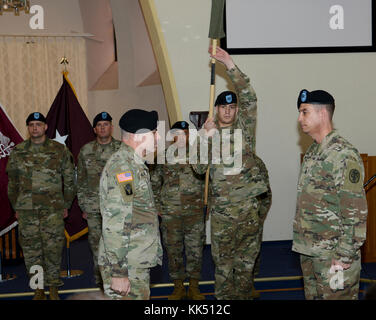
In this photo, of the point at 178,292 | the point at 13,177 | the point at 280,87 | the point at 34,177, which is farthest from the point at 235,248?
the point at 280,87

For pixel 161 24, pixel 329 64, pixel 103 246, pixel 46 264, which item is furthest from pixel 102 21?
pixel 103 246

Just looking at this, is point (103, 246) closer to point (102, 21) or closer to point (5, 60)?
point (5, 60)

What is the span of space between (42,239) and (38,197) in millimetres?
387

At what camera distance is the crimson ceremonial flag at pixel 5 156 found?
222 inches

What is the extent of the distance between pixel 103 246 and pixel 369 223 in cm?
370

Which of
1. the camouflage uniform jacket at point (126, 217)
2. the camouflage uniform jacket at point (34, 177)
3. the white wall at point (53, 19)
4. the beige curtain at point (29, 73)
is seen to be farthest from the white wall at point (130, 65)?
the camouflage uniform jacket at point (126, 217)

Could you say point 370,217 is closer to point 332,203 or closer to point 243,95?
point 243,95

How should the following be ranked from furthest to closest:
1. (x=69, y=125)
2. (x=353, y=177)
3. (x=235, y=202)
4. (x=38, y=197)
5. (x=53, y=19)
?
(x=53, y=19), (x=69, y=125), (x=38, y=197), (x=235, y=202), (x=353, y=177)

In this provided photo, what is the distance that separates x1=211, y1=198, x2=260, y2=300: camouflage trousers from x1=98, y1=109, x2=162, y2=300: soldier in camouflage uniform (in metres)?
1.13

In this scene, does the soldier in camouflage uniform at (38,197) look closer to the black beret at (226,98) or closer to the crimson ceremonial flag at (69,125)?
the crimson ceremonial flag at (69,125)

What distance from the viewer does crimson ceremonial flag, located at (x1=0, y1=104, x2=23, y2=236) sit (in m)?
5.64

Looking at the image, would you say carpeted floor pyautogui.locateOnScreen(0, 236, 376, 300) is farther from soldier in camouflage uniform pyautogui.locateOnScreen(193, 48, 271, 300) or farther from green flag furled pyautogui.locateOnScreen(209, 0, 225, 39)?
green flag furled pyautogui.locateOnScreen(209, 0, 225, 39)

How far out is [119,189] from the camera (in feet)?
8.38

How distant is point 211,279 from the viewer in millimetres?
5016
